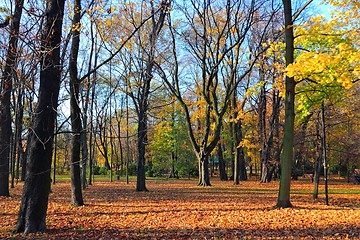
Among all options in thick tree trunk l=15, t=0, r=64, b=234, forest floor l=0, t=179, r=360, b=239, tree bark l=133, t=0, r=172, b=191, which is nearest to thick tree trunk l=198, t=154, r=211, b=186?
tree bark l=133, t=0, r=172, b=191

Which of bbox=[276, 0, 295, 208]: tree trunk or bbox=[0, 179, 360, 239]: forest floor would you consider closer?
bbox=[0, 179, 360, 239]: forest floor

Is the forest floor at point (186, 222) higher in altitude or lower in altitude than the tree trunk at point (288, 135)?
lower

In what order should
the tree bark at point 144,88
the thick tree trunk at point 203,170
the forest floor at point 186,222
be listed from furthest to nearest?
1. the thick tree trunk at point 203,170
2. the tree bark at point 144,88
3. the forest floor at point 186,222

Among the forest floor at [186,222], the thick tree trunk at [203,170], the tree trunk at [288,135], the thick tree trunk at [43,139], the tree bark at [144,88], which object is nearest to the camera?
the forest floor at [186,222]

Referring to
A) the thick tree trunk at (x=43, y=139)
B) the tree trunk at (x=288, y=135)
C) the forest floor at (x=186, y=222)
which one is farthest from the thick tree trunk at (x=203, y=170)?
the thick tree trunk at (x=43, y=139)

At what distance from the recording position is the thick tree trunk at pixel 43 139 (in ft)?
22.2

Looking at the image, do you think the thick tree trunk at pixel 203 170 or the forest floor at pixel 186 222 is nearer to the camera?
the forest floor at pixel 186 222

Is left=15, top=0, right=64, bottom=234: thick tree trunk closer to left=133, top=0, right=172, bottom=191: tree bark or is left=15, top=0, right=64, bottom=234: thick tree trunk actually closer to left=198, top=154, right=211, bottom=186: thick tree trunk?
left=133, top=0, right=172, bottom=191: tree bark

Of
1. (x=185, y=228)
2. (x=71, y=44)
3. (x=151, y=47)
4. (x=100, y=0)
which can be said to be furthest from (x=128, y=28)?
(x=185, y=228)

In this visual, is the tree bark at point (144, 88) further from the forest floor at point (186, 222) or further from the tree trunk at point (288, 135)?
the tree trunk at point (288, 135)

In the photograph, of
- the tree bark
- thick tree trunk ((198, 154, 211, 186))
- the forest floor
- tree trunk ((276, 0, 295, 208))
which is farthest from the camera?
thick tree trunk ((198, 154, 211, 186))

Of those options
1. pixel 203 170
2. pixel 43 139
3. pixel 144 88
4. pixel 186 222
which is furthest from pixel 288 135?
pixel 203 170

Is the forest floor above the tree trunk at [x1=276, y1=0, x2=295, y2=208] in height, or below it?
below

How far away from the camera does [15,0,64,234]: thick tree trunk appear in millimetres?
6762
